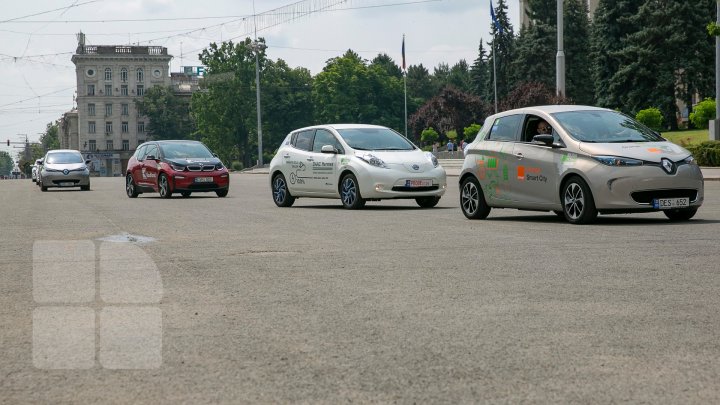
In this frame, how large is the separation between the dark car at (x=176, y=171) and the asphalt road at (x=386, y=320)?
15.4 metres

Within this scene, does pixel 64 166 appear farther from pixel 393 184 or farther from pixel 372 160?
pixel 393 184

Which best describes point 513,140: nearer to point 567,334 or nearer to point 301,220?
point 301,220

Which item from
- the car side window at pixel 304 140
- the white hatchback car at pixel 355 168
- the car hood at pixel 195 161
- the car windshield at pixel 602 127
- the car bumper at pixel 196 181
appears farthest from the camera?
the car hood at pixel 195 161

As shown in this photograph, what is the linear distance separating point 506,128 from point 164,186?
14694 mm

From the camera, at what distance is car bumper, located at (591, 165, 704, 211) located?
15.1 metres

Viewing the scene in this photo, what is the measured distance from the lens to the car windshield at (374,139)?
21969 mm

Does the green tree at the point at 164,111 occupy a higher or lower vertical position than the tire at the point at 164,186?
higher

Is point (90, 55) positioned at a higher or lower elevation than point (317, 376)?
higher

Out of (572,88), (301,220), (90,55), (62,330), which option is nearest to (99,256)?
(62,330)

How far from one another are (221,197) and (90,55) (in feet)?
496

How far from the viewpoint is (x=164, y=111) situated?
165500 millimetres

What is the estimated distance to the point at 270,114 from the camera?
128000 mm

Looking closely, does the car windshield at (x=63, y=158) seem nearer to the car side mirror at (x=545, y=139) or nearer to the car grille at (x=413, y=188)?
the car grille at (x=413, y=188)

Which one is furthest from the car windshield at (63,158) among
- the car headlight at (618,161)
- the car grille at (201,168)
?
the car headlight at (618,161)
